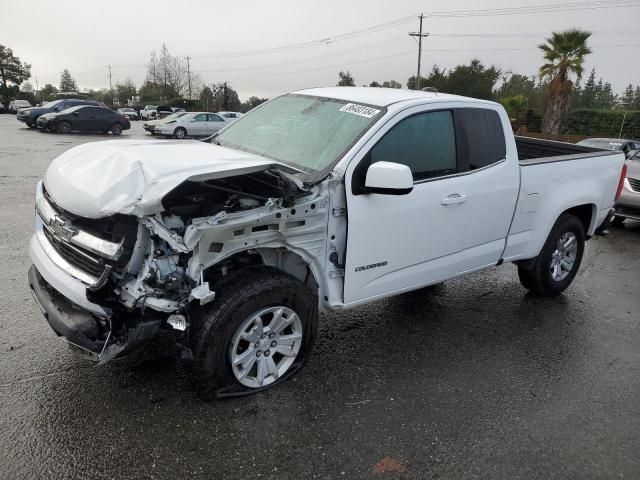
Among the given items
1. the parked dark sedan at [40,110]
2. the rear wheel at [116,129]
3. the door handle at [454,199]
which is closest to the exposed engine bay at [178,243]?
the door handle at [454,199]

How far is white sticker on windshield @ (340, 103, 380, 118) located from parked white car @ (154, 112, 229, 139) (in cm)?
1967

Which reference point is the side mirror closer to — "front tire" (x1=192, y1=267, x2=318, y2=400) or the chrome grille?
"front tire" (x1=192, y1=267, x2=318, y2=400)

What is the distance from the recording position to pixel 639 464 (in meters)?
2.82

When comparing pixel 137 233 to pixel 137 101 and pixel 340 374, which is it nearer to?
pixel 340 374

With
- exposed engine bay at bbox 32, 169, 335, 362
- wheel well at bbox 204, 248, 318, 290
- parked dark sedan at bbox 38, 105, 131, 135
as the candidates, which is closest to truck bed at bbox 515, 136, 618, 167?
wheel well at bbox 204, 248, 318, 290

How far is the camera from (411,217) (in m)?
3.52

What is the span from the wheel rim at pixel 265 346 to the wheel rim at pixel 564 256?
10.3 ft

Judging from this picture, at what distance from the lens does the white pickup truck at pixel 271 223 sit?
2701 millimetres

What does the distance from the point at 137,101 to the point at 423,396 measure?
221ft

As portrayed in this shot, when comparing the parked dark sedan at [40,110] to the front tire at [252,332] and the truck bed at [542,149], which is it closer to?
the truck bed at [542,149]

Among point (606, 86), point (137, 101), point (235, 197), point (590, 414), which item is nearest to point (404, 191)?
point (235, 197)

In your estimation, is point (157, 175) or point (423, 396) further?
point (423, 396)

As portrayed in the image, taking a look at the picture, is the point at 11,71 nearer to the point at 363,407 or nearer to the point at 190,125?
the point at 190,125

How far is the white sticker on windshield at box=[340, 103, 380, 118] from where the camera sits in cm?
358
